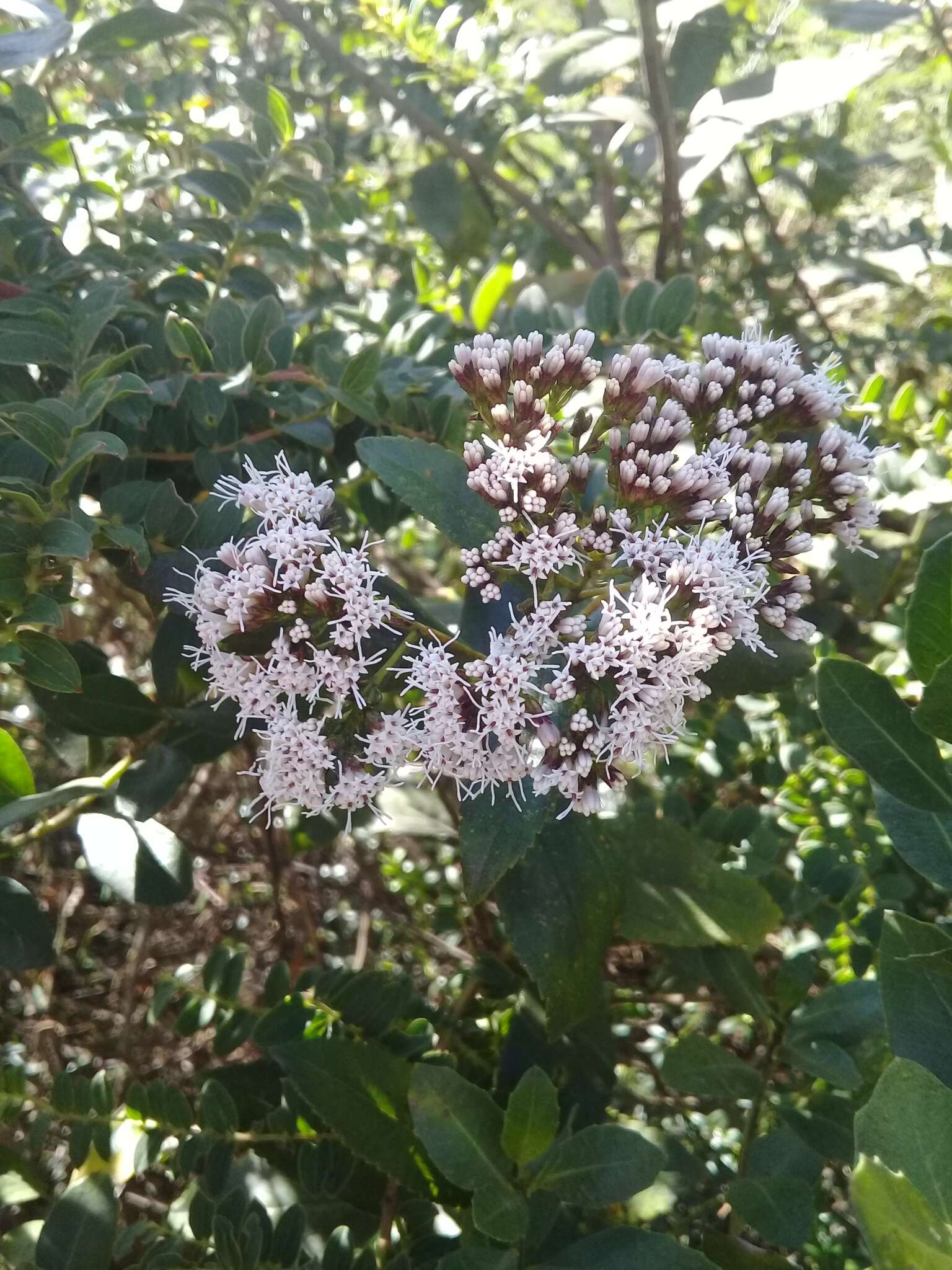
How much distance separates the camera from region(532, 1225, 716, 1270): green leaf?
3.38 feet

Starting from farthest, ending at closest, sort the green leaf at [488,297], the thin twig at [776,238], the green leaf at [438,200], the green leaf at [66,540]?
the thin twig at [776,238] < the green leaf at [438,200] < the green leaf at [488,297] < the green leaf at [66,540]

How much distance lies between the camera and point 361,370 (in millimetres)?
1282

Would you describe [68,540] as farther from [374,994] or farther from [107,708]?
[374,994]

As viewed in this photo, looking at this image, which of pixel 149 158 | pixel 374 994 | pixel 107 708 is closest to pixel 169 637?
pixel 107 708

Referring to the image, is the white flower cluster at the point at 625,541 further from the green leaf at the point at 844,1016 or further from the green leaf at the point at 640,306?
the green leaf at the point at 844,1016

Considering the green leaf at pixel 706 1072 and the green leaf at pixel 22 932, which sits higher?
the green leaf at pixel 22 932

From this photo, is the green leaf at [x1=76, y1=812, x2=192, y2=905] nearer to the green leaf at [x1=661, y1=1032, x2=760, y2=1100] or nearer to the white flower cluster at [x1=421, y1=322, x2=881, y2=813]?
the white flower cluster at [x1=421, y1=322, x2=881, y2=813]

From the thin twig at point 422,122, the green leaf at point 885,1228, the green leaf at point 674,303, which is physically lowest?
the green leaf at point 885,1228

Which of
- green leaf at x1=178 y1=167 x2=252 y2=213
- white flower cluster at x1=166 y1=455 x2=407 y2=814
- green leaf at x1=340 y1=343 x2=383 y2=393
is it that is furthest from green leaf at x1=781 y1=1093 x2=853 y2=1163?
green leaf at x1=178 y1=167 x2=252 y2=213

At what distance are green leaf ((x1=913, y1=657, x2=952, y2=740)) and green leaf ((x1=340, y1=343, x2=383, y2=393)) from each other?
2.48ft

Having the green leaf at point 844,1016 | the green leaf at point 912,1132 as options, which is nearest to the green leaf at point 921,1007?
the green leaf at point 912,1132

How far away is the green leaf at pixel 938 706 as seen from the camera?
100 cm

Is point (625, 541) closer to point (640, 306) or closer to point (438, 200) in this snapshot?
point (640, 306)

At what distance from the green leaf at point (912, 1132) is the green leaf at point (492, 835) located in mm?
399
